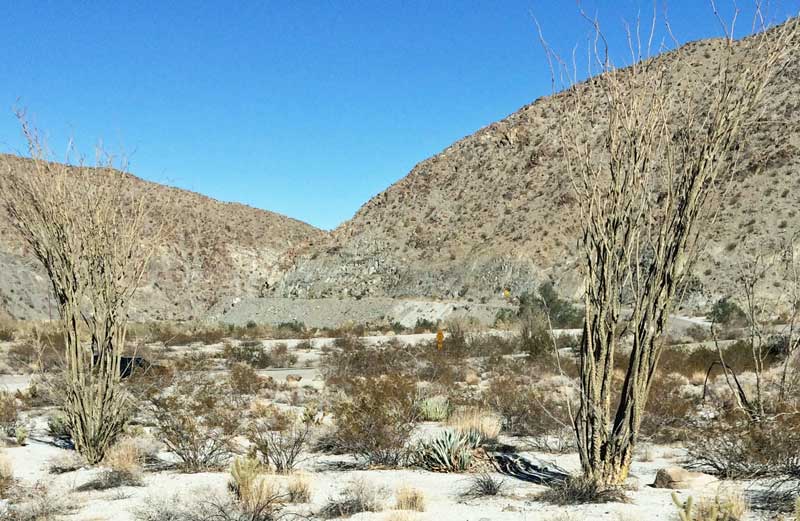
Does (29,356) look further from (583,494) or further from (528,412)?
(583,494)

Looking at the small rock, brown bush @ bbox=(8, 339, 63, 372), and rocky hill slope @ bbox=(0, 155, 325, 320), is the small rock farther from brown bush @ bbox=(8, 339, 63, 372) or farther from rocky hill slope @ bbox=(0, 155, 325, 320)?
rocky hill slope @ bbox=(0, 155, 325, 320)

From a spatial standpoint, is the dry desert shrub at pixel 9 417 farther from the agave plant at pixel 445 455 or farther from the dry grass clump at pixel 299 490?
the agave plant at pixel 445 455

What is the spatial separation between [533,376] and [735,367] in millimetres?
5151

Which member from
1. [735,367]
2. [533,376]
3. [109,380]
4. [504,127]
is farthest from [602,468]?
[504,127]

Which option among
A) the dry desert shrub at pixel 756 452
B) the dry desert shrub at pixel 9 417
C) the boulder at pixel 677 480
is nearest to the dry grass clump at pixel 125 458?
the dry desert shrub at pixel 9 417

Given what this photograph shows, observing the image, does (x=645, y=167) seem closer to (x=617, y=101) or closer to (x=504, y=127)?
(x=617, y=101)

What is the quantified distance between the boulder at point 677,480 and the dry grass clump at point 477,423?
252 cm

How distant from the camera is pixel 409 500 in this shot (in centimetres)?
606

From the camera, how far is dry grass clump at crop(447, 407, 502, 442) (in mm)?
9289

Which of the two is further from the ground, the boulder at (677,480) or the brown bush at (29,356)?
the brown bush at (29,356)

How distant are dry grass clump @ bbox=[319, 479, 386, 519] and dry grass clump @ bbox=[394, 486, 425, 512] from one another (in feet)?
0.57

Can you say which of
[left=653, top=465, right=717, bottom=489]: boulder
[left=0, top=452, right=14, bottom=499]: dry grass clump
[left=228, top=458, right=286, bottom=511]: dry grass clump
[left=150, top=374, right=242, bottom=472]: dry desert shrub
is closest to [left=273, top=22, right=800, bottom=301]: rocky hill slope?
[left=150, top=374, right=242, bottom=472]: dry desert shrub

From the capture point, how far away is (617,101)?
618 cm

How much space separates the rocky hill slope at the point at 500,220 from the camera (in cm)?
4134
